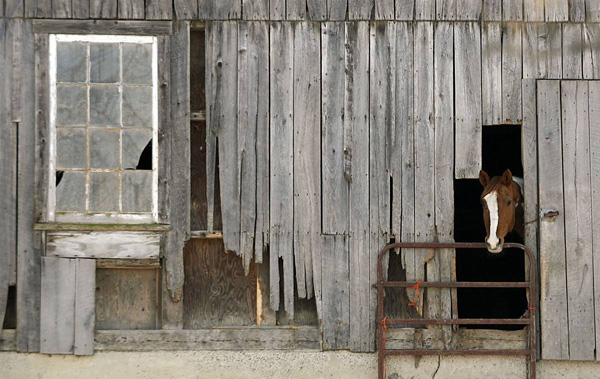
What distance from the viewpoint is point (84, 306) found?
19.3ft

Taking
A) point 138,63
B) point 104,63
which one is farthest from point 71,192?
point 138,63

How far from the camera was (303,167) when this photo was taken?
5977mm

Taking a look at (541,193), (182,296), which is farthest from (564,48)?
(182,296)

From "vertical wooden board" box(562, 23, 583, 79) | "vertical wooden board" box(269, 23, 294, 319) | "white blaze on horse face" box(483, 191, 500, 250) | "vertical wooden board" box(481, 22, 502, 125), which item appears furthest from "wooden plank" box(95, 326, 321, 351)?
"vertical wooden board" box(562, 23, 583, 79)

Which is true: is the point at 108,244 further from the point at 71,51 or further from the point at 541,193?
the point at 541,193

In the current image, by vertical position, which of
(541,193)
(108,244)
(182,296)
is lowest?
(182,296)

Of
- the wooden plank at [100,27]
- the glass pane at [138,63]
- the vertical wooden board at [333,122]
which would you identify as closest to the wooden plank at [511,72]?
the vertical wooden board at [333,122]

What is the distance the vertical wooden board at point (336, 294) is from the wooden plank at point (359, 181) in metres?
0.05

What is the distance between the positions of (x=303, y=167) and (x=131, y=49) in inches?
71.4

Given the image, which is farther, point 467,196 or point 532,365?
point 467,196

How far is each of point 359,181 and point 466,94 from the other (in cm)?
122

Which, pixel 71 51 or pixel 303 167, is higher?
pixel 71 51

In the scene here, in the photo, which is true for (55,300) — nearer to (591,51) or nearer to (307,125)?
(307,125)

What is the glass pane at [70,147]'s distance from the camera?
5.90m
